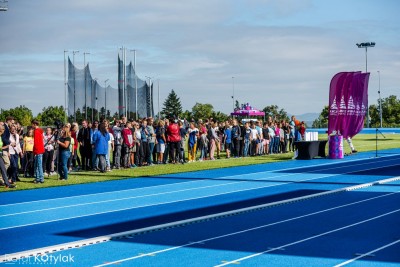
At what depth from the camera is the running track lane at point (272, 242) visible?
824 centimetres

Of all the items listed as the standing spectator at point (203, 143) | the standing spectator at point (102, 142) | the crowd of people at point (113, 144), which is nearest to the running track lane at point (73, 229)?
the crowd of people at point (113, 144)

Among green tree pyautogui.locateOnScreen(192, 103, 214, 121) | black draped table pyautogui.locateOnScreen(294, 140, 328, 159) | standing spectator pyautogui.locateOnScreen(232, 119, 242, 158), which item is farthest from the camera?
green tree pyautogui.locateOnScreen(192, 103, 214, 121)

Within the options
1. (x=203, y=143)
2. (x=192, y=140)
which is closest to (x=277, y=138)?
(x=203, y=143)

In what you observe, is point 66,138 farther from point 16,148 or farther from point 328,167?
point 328,167

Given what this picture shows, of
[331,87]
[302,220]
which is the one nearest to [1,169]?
[302,220]

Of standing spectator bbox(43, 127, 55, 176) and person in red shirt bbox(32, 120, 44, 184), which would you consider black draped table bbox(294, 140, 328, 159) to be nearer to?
standing spectator bbox(43, 127, 55, 176)

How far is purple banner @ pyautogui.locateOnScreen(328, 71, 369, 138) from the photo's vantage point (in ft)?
94.4

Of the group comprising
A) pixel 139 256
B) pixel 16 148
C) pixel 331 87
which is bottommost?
pixel 139 256

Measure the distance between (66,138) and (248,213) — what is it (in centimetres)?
879

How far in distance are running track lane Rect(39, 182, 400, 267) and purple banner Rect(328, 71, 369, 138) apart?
1647 centimetres

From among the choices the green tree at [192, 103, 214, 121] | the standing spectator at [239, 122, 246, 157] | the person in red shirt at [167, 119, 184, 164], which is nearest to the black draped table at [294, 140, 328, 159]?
the standing spectator at [239, 122, 246, 157]

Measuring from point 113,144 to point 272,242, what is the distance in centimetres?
1450

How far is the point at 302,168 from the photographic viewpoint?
24297mm

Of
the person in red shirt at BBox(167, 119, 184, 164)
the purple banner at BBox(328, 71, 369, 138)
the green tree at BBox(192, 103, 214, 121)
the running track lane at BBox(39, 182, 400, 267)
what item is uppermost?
the green tree at BBox(192, 103, 214, 121)
